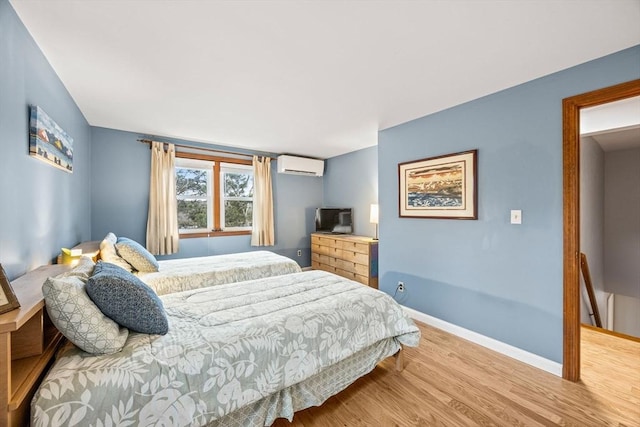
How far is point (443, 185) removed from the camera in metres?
2.81

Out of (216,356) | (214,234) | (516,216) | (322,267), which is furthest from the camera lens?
(322,267)

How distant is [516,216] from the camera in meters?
2.30

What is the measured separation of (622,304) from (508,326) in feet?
11.6

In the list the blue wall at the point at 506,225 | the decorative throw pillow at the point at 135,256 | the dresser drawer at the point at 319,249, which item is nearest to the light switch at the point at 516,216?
the blue wall at the point at 506,225

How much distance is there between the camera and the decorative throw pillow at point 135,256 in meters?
2.61

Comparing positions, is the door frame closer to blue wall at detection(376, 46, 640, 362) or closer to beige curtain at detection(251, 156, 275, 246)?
blue wall at detection(376, 46, 640, 362)

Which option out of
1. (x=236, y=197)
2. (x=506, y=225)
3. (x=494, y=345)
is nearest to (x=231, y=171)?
(x=236, y=197)

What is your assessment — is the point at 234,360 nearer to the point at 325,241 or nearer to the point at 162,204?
the point at 162,204

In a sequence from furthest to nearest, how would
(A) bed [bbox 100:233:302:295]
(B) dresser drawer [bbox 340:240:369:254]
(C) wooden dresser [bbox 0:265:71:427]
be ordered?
(B) dresser drawer [bbox 340:240:369:254]
(A) bed [bbox 100:233:302:295]
(C) wooden dresser [bbox 0:265:71:427]

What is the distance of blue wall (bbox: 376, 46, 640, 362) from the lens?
2.07 m

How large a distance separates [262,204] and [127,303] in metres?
3.48

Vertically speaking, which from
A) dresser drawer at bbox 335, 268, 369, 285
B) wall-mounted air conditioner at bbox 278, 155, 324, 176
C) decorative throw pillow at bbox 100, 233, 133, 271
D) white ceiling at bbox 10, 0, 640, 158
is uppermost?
white ceiling at bbox 10, 0, 640, 158

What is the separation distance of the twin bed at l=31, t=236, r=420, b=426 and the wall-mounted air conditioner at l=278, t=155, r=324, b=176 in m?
2.99

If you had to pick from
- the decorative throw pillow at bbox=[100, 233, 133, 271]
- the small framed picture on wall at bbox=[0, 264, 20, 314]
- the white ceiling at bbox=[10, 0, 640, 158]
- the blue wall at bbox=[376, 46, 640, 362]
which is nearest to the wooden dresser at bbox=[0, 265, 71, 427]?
the small framed picture on wall at bbox=[0, 264, 20, 314]
